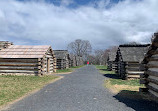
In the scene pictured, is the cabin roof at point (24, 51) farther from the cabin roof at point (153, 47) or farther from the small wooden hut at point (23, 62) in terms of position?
the cabin roof at point (153, 47)

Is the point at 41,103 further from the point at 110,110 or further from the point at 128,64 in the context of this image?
the point at 128,64

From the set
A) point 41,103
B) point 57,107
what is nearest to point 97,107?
point 57,107

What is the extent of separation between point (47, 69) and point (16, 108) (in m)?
15.6

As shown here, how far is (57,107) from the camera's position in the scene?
19.1 ft

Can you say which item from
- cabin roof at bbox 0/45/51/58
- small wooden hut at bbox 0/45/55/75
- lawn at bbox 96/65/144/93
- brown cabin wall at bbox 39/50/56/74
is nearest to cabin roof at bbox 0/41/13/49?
Result: cabin roof at bbox 0/45/51/58

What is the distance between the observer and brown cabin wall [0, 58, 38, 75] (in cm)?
1714

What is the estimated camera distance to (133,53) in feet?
53.8

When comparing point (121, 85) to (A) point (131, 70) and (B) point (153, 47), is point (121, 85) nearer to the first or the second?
(A) point (131, 70)

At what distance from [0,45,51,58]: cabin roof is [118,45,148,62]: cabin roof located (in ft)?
31.1

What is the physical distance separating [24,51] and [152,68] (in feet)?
49.8

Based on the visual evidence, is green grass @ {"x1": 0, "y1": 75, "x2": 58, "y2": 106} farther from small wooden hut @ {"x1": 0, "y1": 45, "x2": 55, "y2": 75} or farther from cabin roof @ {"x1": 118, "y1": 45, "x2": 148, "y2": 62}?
cabin roof @ {"x1": 118, "y1": 45, "x2": 148, "y2": 62}

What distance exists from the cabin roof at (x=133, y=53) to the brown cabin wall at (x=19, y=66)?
1024 centimetres

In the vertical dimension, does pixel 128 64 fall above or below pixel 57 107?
above

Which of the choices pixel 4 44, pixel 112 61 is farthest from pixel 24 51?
pixel 112 61
